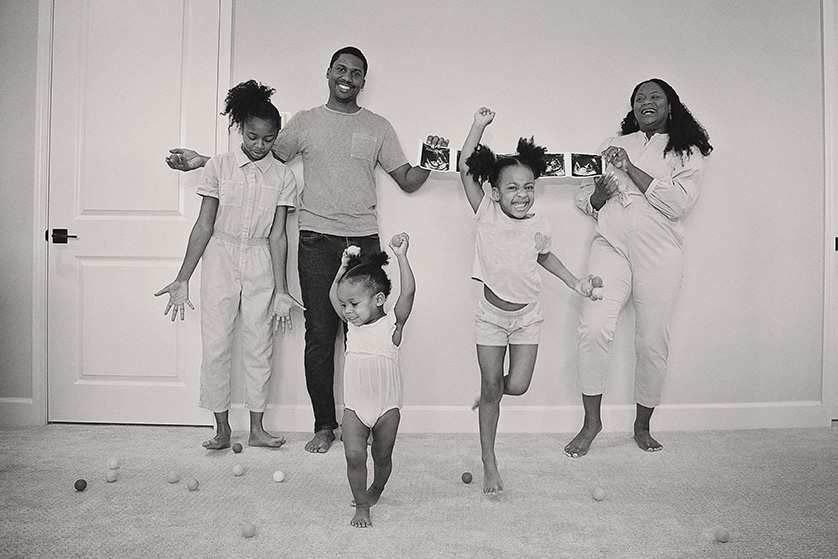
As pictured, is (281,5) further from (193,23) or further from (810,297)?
(810,297)

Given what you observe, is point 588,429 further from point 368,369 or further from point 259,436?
point 259,436

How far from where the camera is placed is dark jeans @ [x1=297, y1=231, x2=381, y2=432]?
2.99 m

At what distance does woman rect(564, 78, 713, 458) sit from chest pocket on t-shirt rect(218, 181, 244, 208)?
152 cm

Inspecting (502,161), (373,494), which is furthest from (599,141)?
(373,494)

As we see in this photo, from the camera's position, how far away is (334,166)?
303 cm

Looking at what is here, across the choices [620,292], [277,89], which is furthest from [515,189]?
[277,89]

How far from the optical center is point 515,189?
245 centimetres

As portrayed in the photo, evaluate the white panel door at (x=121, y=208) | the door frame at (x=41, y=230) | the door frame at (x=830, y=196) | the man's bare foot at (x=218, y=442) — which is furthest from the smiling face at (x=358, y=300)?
the door frame at (x=830, y=196)

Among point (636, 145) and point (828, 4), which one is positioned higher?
point (828, 4)

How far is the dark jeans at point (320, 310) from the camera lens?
299 centimetres

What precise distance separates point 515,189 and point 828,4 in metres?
2.12

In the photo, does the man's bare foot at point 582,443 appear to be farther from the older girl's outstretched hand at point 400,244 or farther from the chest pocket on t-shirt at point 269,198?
the chest pocket on t-shirt at point 269,198

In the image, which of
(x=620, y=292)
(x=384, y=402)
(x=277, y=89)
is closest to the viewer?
(x=384, y=402)

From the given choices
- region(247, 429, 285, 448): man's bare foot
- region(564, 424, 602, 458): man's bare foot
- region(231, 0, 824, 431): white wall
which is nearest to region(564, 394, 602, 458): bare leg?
region(564, 424, 602, 458): man's bare foot
